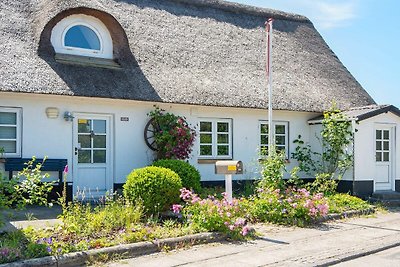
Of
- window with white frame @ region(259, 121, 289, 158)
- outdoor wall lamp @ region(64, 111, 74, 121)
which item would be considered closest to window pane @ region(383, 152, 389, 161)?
window with white frame @ region(259, 121, 289, 158)

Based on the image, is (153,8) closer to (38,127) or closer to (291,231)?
(38,127)

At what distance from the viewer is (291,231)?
9.87m

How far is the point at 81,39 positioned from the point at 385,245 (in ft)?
30.1

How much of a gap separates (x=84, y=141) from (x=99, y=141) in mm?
419

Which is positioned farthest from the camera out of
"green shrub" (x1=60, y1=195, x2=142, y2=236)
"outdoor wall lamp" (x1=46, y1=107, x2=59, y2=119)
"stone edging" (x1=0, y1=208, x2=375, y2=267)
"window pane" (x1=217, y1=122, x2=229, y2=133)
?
"window pane" (x1=217, y1=122, x2=229, y2=133)

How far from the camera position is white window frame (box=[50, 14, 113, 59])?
12.9m

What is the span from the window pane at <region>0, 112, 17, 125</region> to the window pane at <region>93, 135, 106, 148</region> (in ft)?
6.96

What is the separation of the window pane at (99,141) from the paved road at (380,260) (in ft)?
25.0

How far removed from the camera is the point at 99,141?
1316 centimetres

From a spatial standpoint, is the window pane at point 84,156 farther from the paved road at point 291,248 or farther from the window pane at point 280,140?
the window pane at point 280,140

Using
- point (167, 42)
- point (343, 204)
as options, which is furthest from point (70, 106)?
point (343, 204)

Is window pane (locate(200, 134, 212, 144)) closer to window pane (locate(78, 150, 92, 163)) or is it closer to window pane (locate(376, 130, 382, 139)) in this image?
window pane (locate(78, 150, 92, 163))

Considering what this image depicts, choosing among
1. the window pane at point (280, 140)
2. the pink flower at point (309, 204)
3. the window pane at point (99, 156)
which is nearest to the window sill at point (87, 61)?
the window pane at point (99, 156)

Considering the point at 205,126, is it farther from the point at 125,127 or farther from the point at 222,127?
the point at 125,127
